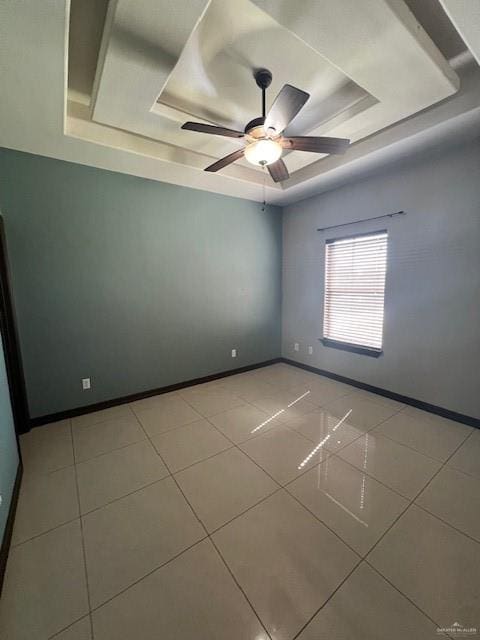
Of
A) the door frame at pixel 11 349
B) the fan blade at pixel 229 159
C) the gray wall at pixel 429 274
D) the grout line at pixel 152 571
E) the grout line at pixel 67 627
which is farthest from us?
the gray wall at pixel 429 274

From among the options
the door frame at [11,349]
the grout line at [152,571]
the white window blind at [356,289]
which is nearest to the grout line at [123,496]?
the grout line at [152,571]

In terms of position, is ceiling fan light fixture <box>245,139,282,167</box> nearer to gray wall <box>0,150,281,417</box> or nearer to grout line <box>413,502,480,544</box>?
gray wall <box>0,150,281,417</box>

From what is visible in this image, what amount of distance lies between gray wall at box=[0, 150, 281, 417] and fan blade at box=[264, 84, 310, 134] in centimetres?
179

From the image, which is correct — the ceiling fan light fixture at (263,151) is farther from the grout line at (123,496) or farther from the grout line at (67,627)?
the grout line at (67,627)

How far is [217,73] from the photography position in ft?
5.67

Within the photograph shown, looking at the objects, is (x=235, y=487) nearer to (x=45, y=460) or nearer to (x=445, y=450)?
(x=45, y=460)

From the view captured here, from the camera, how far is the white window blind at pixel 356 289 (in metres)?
2.96

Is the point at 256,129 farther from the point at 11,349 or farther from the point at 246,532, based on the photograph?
the point at 11,349

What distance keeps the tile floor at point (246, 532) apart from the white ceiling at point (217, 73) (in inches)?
103

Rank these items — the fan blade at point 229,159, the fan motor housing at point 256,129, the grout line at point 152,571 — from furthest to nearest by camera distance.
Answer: the fan blade at point 229,159, the fan motor housing at point 256,129, the grout line at point 152,571

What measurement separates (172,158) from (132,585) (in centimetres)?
320

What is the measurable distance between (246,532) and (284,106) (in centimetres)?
244

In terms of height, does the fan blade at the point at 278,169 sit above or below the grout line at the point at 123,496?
above

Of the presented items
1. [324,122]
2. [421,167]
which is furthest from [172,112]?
[421,167]
